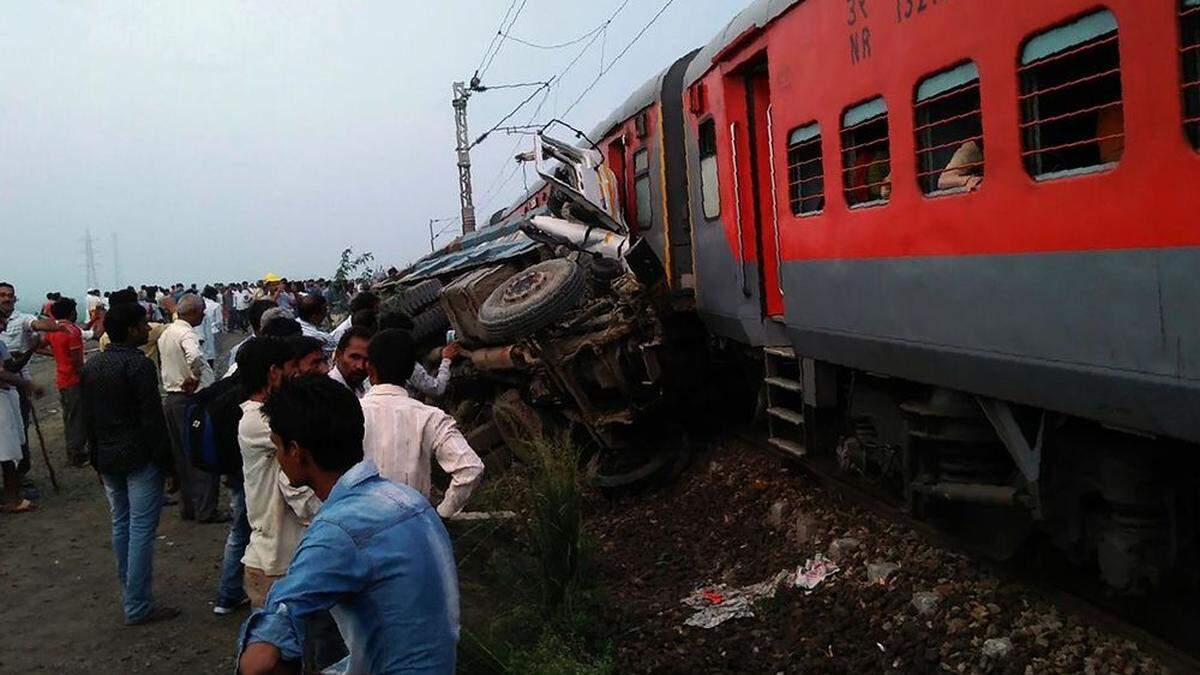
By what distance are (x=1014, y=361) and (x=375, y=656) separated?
2.94m

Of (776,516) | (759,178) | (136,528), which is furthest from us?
(759,178)

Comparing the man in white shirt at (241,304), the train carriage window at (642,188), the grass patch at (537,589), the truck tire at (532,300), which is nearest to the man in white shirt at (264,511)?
the grass patch at (537,589)

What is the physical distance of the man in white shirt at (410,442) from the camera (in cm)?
392

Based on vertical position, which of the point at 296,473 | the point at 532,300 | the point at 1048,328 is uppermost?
the point at 532,300

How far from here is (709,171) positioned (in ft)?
27.8

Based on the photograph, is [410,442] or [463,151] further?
[463,151]

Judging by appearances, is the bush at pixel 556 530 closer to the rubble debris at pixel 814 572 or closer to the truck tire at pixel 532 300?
the rubble debris at pixel 814 572

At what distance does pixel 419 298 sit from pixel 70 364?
3544mm

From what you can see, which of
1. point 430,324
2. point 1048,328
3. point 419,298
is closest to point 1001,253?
point 1048,328

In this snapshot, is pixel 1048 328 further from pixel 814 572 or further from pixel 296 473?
pixel 296 473

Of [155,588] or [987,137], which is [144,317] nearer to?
[155,588]

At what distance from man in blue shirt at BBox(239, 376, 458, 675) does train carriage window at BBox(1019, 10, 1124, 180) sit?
269 cm

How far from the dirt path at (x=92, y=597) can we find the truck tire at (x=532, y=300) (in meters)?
2.70

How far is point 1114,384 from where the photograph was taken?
11.9ft
